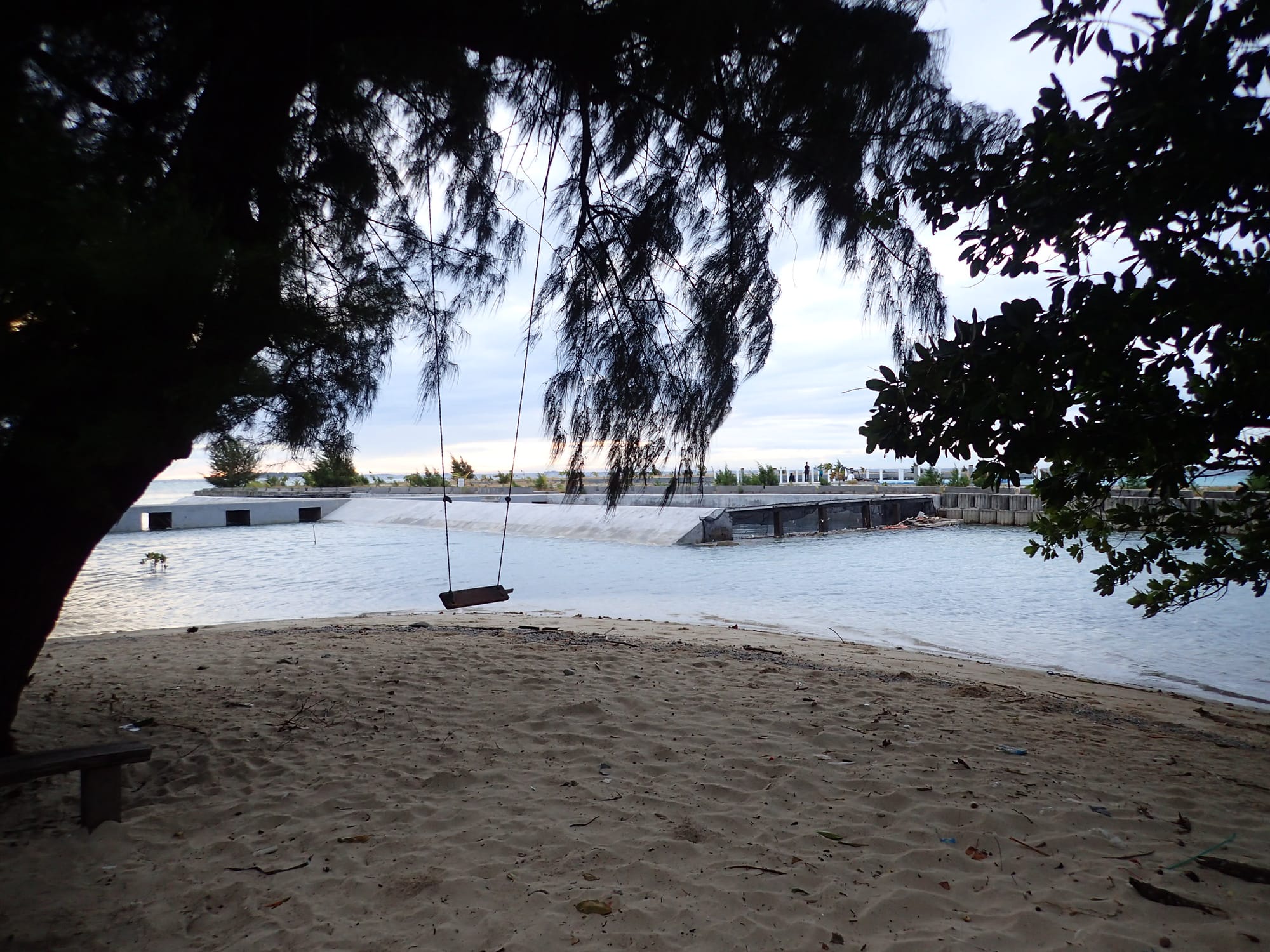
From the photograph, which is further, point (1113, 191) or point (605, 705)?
point (605, 705)

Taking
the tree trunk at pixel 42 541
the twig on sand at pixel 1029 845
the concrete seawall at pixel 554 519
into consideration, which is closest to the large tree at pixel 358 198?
the tree trunk at pixel 42 541

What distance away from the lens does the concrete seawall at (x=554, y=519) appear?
53.6 ft

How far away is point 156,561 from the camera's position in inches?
472

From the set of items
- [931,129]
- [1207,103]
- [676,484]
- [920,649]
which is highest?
[931,129]

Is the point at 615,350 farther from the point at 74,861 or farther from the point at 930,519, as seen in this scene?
the point at 930,519

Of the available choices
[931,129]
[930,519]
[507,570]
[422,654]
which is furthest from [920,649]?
[930,519]

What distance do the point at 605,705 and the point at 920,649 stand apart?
3737 millimetres

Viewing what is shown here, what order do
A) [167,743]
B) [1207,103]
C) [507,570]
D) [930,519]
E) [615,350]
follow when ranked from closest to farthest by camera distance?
1. [1207,103]
2. [167,743]
3. [615,350]
4. [507,570]
5. [930,519]

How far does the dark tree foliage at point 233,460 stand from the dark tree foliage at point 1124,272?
256 centimetres

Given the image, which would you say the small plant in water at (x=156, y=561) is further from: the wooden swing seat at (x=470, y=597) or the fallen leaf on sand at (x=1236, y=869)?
the fallen leaf on sand at (x=1236, y=869)

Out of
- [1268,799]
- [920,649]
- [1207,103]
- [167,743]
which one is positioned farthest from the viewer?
[920,649]

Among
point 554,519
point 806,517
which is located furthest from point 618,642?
point 806,517

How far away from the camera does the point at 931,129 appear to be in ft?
9.53

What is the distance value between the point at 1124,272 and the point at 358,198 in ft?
10.5
